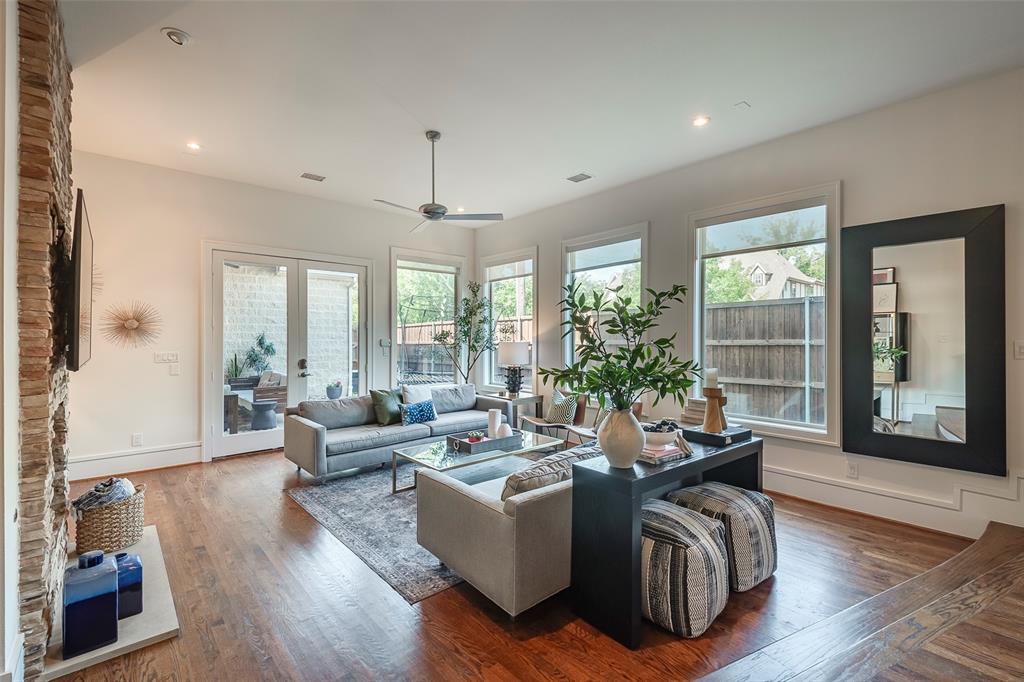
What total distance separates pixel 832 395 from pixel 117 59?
5.61 m

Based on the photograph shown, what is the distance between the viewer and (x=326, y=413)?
15.0 feet

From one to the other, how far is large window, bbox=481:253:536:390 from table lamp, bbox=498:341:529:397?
0.37m

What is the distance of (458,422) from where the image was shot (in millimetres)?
5059

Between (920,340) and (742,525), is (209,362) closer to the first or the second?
(742,525)

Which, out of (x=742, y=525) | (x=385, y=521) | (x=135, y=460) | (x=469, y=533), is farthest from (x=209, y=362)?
(x=742, y=525)

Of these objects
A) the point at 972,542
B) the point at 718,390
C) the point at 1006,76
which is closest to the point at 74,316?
the point at 718,390

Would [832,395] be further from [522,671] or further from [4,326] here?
[4,326]

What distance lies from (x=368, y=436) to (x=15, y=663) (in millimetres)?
2797

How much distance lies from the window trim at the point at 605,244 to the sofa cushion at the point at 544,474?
2.01 metres

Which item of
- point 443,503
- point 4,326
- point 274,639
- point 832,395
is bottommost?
point 274,639

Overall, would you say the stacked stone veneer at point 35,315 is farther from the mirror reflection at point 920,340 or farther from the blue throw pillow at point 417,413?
the mirror reflection at point 920,340

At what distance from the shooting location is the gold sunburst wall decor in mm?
4465

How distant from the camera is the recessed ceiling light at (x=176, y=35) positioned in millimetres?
2602

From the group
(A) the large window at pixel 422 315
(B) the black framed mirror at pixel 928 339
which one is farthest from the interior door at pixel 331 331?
(B) the black framed mirror at pixel 928 339
